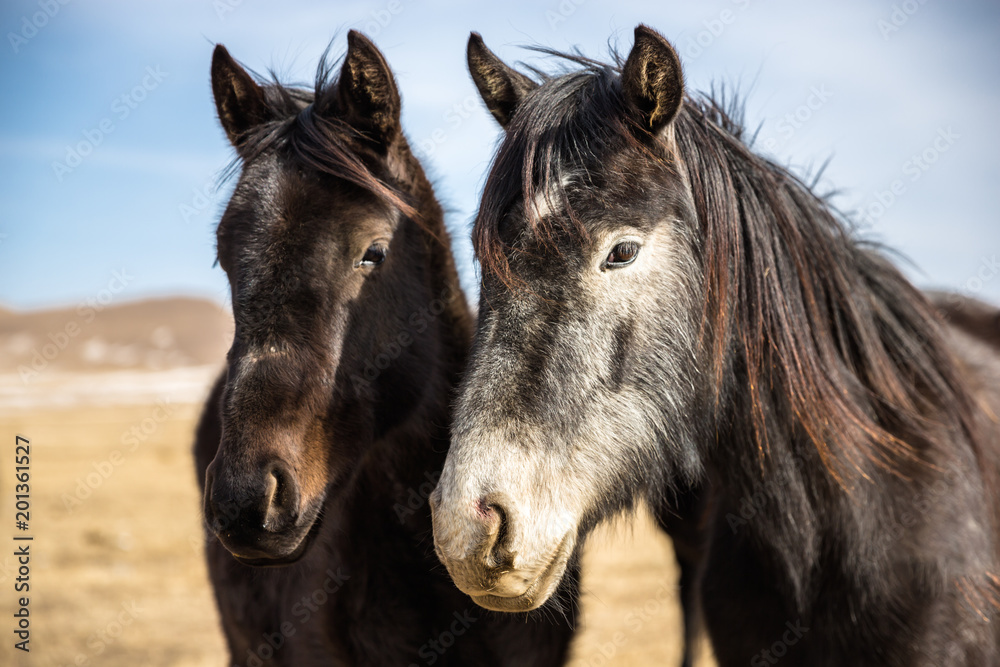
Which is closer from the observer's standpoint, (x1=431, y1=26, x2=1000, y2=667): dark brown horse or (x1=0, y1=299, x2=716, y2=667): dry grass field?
(x1=431, y1=26, x2=1000, y2=667): dark brown horse

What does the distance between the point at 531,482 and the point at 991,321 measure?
3464 mm

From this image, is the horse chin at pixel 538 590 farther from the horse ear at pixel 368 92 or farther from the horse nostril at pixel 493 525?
the horse ear at pixel 368 92

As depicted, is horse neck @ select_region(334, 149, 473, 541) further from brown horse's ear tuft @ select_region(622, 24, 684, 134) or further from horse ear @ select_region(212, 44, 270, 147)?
brown horse's ear tuft @ select_region(622, 24, 684, 134)

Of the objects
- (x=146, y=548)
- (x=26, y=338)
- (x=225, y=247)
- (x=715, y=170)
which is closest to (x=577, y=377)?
(x=715, y=170)

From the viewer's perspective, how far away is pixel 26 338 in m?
81.9

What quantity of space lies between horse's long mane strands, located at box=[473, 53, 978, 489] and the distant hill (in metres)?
68.6

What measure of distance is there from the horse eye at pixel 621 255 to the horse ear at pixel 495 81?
0.83 metres

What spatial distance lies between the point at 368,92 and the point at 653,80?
4.20 feet

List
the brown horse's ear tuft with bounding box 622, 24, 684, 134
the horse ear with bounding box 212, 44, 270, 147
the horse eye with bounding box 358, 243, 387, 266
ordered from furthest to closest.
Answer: the horse ear with bounding box 212, 44, 270, 147 → the horse eye with bounding box 358, 243, 387, 266 → the brown horse's ear tuft with bounding box 622, 24, 684, 134

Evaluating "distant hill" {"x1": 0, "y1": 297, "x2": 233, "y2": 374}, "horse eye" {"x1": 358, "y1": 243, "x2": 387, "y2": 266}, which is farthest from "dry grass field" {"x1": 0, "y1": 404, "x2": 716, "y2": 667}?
"distant hill" {"x1": 0, "y1": 297, "x2": 233, "y2": 374}

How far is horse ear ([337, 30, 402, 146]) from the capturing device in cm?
283

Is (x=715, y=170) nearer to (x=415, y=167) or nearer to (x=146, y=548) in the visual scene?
(x=415, y=167)

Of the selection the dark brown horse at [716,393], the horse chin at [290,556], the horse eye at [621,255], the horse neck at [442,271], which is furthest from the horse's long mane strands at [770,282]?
the horse chin at [290,556]

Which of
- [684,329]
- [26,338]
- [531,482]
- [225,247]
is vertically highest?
[684,329]
